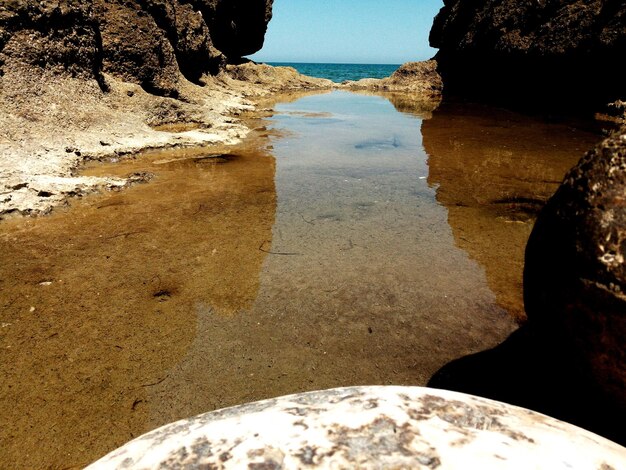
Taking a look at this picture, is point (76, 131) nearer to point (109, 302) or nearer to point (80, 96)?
point (80, 96)

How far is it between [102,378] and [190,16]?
15499 mm

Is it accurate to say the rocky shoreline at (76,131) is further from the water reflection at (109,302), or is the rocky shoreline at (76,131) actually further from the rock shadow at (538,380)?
the rock shadow at (538,380)

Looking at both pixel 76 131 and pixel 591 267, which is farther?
pixel 76 131

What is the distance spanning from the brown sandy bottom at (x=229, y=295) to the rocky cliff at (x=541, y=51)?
11.1 meters

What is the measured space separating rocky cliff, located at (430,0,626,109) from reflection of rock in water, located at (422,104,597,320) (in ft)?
14.8

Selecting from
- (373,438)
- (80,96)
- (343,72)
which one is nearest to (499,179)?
(373,438)

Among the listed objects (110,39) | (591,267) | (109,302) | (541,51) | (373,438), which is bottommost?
(109,302)

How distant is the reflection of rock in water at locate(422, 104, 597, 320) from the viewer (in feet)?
11.6

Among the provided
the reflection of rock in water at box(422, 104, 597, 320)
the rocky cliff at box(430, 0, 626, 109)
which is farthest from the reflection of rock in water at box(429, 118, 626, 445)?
the rocky cliff at box(430, 0, 626, 109)

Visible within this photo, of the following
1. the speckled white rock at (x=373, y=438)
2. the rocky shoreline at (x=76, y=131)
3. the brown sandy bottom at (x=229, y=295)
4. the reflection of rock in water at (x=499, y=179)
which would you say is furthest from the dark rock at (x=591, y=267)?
the rocky shoreline at (x=76, y=131)

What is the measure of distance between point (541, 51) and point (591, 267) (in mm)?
17858

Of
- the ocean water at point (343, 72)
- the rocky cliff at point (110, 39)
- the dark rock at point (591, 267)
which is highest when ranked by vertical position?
the ocean water at point (343, 72)

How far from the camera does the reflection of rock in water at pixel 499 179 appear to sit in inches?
139

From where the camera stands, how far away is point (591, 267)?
1.55 m
